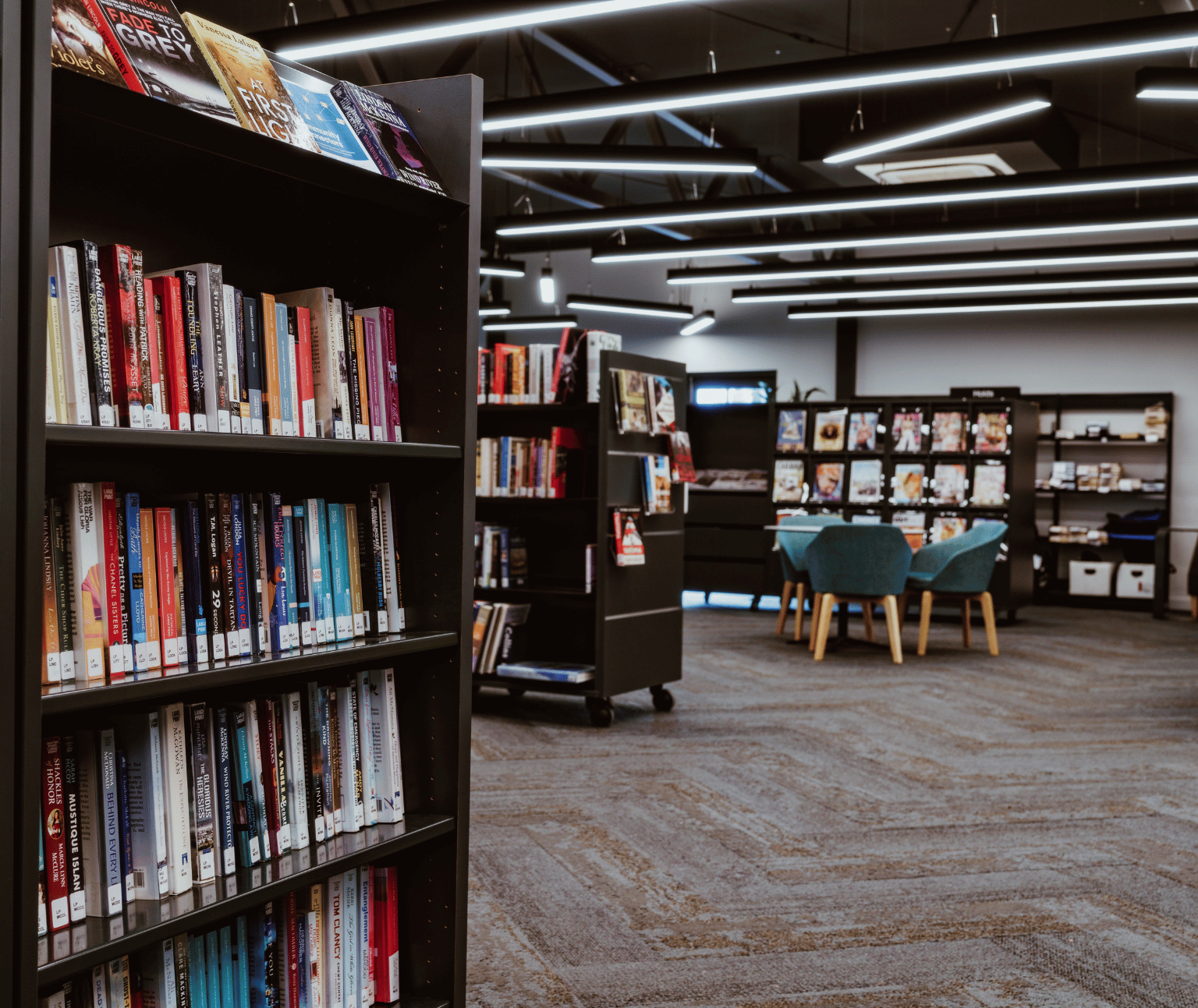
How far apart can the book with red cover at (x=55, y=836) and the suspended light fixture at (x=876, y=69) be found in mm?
3550

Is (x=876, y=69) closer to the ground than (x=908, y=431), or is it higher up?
higher up

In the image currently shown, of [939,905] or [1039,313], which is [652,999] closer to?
[939,905]

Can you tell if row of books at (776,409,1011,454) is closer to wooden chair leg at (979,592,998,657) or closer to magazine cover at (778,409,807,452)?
magazine cover at (778,409,807,452)

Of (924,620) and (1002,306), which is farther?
(1002,306)

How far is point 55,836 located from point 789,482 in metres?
8.84

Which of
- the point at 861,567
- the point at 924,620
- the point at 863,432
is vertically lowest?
the point at 924,620

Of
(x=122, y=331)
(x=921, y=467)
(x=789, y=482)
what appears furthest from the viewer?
(x=789, y=482)

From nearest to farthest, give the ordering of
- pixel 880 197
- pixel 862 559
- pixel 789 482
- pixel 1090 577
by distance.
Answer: pixel 880 197 → pixel 862 559 → pixel 789 482 → pixel 1090 577

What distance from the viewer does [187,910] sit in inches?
60.6

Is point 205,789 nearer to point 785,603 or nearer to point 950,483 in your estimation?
point 785,603

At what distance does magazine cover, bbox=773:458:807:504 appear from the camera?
9867mm

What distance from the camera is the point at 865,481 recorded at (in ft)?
31.7

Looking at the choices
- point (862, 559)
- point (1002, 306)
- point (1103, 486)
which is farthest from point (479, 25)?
point (1103, 486)

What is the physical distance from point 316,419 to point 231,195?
0.45m
